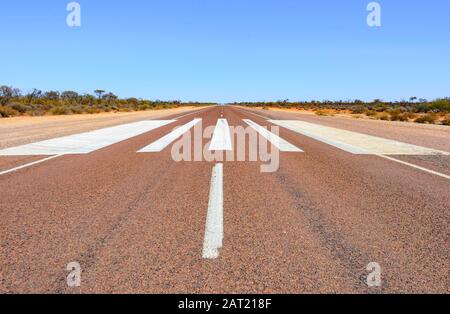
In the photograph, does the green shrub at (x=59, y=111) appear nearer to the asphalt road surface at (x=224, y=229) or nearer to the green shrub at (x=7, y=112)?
the green shrub at (x=7, y=112)

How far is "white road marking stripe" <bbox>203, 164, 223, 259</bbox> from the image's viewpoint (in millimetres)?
2833

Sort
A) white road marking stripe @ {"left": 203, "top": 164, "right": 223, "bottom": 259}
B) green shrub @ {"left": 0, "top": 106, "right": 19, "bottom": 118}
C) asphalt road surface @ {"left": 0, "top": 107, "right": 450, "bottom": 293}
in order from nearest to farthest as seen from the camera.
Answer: asphalt road surface @ {"left": 0, "top": 107, "right": 450, "bottom": 293} < white road marking stripe @ {"left": 203, "top": 164, "right": 223, "bottom": 259} < green shrub @ {"left": 0, "top": 106, "right": 19, "bottom": 118}

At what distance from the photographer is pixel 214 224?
3.42 metres

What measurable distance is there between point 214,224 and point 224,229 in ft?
0.56

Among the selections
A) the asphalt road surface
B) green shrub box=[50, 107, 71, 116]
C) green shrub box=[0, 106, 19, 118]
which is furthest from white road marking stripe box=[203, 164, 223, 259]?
green shrub box=[50, 107, 71, 116]

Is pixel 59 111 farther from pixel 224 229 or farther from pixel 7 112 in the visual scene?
pixel 224 229

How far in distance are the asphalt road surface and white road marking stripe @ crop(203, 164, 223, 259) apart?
13mm

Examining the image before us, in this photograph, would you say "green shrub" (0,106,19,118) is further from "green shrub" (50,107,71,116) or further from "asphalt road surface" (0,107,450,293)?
"asphalt road surface" (0,107,450,293)

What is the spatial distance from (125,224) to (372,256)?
2.27 meters

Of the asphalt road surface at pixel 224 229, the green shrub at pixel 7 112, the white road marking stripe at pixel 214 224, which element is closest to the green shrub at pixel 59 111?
the green shrub at pixel 7 112

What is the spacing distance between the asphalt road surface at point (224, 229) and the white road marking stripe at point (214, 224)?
0.01 metres

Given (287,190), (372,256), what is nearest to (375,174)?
(287,190)

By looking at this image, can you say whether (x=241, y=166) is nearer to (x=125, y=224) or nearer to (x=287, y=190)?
(x=287, y=190)

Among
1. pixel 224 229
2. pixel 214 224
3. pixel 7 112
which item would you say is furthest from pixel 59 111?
pixel 224 229
